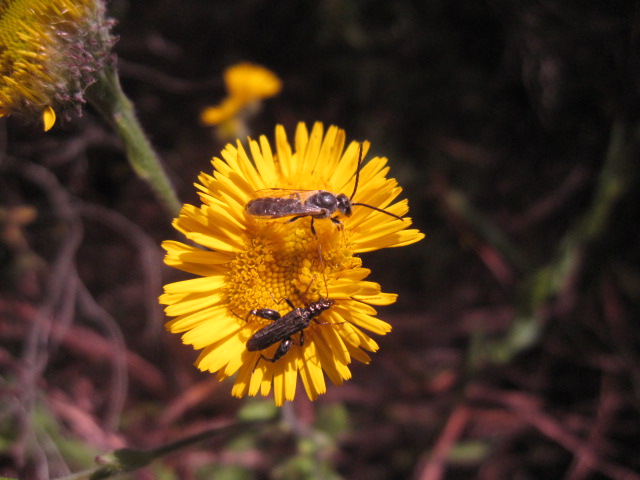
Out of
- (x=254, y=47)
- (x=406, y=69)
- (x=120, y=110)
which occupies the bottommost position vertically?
(x=120, y=110)

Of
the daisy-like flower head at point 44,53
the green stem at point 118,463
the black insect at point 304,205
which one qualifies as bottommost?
the green stem at point 118,463

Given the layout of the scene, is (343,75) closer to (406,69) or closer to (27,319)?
(406,69)

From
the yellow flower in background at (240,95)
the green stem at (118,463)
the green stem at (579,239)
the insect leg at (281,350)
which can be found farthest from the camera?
the yellow flower in background at (240,95)

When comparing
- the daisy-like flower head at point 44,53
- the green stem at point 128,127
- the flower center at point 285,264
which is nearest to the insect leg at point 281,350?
the flower center at point 285,264

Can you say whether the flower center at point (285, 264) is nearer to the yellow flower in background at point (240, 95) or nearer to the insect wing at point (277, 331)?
the insect wing at point (277, 331)

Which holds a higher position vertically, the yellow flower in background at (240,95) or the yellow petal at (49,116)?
the yellow flower in background at (240,95)

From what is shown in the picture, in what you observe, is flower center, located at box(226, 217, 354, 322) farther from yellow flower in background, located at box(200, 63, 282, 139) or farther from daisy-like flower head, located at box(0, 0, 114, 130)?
yellow flower in background, located at box(200, 63, 282, 139)

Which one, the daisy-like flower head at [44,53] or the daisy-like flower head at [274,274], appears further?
the daisy-like flower head at [274,274]

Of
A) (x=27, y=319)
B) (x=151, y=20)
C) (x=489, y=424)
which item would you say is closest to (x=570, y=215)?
(x=489, y=424)

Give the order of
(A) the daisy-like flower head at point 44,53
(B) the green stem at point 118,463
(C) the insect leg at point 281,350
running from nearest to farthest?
(A) the daisy-like flower head at point 44,53 → (C) the insect leg at point 281,350 → (B) the green stem at point 118,463
